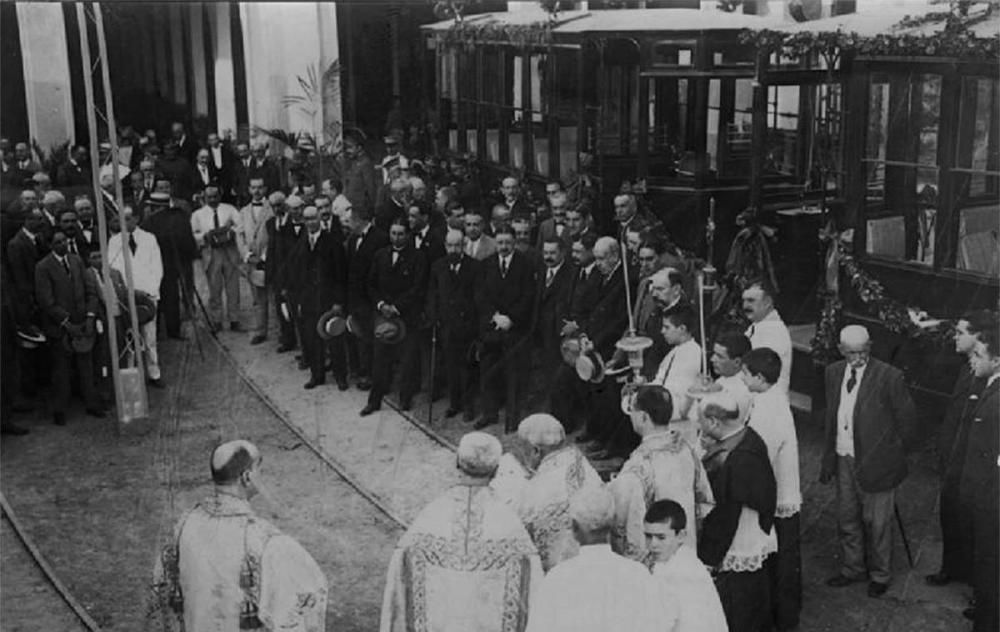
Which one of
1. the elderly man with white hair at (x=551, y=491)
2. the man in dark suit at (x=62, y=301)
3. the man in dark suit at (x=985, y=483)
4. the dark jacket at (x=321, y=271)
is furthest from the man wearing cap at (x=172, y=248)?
the man in dark suit at (x=985, y=483)

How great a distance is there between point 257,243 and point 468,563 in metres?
8.46

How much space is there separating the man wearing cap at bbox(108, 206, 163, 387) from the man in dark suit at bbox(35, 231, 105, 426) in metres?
0.77

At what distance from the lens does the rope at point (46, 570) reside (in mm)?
7219

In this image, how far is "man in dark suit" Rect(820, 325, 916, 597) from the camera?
707 centimetres

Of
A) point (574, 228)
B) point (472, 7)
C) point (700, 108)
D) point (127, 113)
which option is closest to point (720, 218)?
point (700, 108)

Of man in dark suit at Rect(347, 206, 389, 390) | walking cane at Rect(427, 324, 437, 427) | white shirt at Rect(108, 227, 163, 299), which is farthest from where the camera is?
white shirt at Rect(108, 227, 163, 299)

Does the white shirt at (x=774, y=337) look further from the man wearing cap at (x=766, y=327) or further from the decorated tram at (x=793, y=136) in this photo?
the decorated tram at (x=793, y=136)

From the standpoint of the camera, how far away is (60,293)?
34.6 ft

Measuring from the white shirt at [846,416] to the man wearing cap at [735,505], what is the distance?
134cm

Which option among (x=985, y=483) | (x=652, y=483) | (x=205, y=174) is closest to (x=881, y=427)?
(x=985, y=483)

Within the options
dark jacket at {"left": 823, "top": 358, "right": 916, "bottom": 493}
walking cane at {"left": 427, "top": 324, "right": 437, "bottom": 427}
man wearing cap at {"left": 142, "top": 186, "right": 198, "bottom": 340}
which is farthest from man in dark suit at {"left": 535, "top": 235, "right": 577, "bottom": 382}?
man wearing cap at {"left": 142, "top": 186, "right": 198, "bottom": 340}

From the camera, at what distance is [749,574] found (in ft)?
20.1

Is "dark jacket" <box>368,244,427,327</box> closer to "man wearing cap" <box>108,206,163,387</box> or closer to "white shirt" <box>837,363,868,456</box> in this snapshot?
"man wearing cap" <box>108,206,163,387</box>

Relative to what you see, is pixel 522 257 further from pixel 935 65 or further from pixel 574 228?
pixel 935 65
